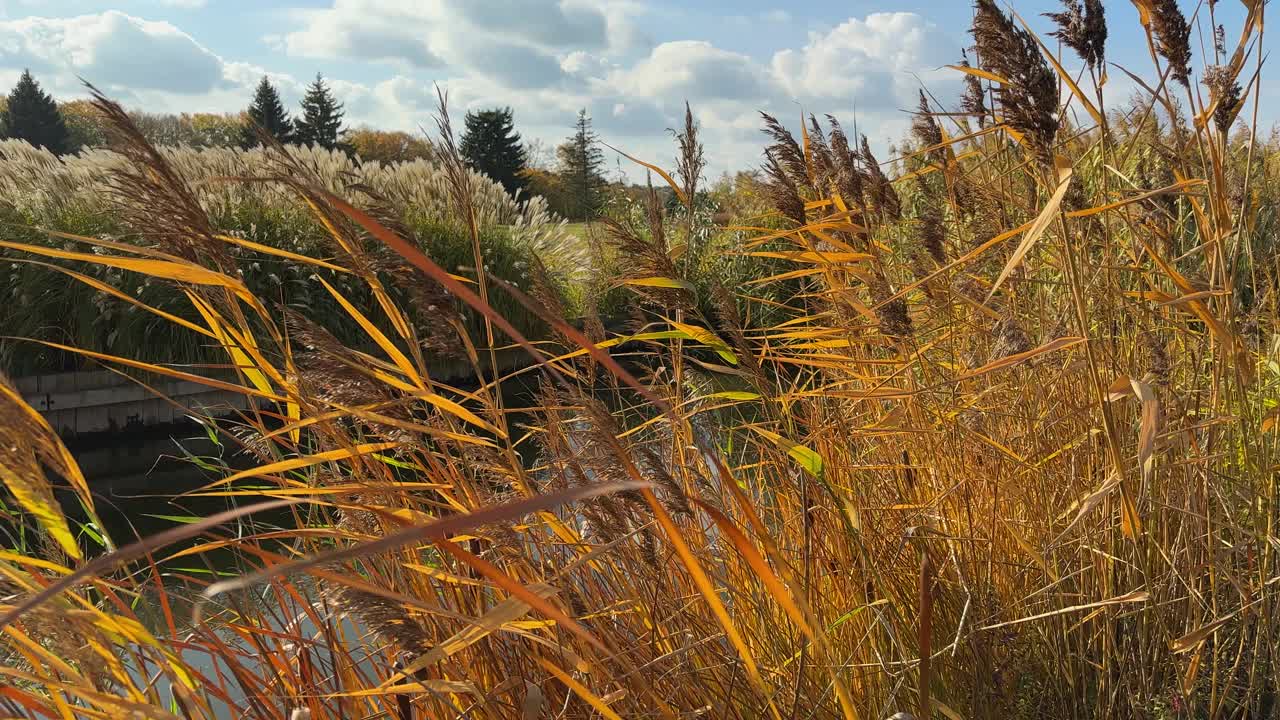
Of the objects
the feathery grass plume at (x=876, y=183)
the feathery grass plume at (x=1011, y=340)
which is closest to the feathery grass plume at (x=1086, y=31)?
the feathery grass plume at (x=1011, y=340)

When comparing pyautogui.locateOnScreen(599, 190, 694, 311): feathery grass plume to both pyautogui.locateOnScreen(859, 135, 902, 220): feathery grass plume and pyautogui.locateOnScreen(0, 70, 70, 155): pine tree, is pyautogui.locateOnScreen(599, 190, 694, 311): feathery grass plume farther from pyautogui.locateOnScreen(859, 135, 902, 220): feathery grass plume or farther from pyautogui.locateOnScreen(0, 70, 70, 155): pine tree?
pyautogui.locateOnScreen(0, 70, 70, 155): pine tree

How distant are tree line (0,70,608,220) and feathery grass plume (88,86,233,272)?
1577 cm

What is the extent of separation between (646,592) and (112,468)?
187 inches

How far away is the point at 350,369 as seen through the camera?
31.8 inches

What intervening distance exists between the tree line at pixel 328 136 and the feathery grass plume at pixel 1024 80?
15824 millimetres

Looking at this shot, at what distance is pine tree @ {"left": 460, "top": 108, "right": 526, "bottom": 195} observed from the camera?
2383cm

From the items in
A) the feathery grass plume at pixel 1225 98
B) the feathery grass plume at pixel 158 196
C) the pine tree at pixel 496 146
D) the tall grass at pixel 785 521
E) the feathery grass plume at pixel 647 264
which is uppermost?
the pine tree at pixel 496 146

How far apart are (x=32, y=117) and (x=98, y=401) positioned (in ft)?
97.8

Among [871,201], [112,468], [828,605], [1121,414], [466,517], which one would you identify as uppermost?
[871,201]

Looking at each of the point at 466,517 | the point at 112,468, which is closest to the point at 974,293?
the point at 466,517

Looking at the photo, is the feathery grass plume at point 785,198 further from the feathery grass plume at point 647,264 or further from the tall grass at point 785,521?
the feathery grass plume at point 647,264

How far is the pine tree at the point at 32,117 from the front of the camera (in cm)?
2864

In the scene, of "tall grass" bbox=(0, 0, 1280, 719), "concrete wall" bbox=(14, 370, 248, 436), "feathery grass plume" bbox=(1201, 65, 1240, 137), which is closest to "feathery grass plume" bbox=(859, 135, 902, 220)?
"tall grass" bbox=(0, 0, 1280, 719)

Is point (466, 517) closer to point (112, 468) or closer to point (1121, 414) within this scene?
point (1121, 414)
